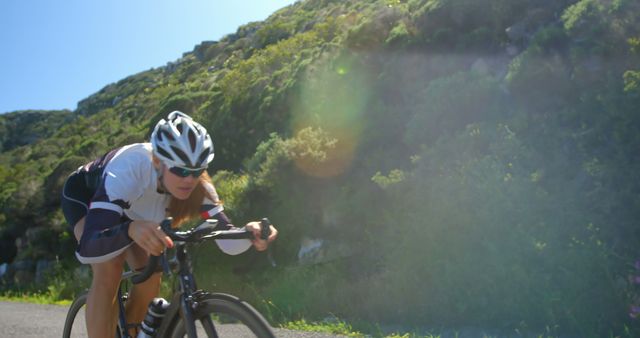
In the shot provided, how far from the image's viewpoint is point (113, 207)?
9.55ft

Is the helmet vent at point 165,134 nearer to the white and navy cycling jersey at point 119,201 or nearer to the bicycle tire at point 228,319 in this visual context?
the white and navy cycling jersey at point 119,201

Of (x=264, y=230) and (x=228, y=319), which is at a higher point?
(x=264, y=230)

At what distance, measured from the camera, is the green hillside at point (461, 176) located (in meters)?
6.83

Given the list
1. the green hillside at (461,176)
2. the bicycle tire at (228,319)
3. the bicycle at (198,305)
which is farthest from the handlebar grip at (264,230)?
the green hillside at (461,176)

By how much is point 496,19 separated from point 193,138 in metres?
10.8

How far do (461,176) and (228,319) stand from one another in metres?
5.94

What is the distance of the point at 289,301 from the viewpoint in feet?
28.0

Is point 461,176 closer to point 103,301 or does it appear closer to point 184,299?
point 103,301

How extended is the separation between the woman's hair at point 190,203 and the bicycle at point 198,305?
0.59 metres

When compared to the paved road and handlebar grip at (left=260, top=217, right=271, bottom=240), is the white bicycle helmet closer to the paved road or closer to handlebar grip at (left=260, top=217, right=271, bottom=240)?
handlebar grip at (left=260, top=217, right=271, bottom=240)

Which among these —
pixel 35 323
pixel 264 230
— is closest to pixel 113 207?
pixel 264 230

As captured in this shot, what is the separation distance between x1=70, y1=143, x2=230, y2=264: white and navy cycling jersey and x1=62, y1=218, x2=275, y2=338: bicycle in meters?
0.22

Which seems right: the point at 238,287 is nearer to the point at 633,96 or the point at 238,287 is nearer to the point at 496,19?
the point at 633,96

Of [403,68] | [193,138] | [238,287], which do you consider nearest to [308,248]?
[238,287]
